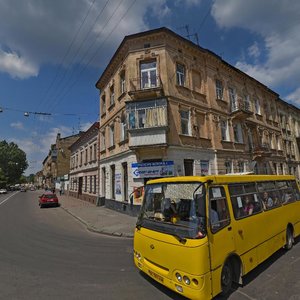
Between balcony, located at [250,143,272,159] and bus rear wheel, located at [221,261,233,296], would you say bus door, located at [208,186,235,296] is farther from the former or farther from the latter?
balcony, located at [250,143,272,159]

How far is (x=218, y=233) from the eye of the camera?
4348 mm

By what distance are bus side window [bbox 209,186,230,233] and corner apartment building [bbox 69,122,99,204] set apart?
61.2 ft

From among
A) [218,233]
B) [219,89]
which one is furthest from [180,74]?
[218,233]

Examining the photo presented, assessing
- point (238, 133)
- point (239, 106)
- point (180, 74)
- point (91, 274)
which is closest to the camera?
point (91, 274)

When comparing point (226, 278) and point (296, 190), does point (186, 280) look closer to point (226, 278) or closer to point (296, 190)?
point (226, 278)

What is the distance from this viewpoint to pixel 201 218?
168 inches

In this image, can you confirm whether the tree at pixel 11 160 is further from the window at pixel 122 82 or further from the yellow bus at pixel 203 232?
the yellow bus at pixel 203 232

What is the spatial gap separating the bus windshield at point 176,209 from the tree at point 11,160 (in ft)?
270

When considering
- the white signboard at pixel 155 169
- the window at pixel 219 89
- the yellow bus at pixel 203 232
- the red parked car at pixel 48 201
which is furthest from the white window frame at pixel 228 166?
the red parked car at pixel 48 201

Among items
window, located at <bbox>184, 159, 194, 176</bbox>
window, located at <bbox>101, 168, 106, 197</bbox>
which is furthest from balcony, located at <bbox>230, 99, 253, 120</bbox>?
window, located at <bbox>101, 168, 106, 197</bbox>

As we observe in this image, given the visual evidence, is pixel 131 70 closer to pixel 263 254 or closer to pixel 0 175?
pixel 263 254

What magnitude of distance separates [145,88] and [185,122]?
3618 millimetres

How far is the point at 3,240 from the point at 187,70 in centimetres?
1470

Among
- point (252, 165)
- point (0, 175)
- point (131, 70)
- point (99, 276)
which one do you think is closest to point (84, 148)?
point (131, 70)
